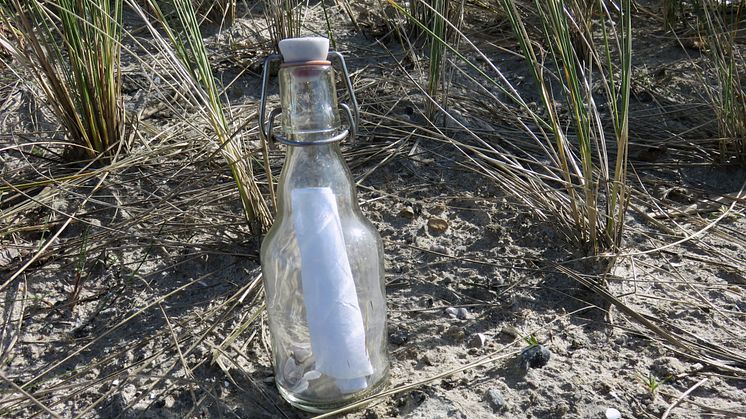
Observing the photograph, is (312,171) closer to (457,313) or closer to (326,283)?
(326,283)

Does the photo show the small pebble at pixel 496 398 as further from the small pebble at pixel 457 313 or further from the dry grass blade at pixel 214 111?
the dry grass blade at pixel 214 111

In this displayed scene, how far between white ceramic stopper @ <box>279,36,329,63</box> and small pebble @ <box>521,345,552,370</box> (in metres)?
0.72

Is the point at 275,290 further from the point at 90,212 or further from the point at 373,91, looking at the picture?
the point at 373,91

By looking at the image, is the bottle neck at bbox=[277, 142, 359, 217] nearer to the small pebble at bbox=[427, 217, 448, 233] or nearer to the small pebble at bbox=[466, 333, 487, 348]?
the small pebble at bbox=[466, 333, 487, 348]

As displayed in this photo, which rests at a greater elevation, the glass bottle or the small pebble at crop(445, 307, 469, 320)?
the glass bottle

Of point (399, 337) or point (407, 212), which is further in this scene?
point (407, 212)

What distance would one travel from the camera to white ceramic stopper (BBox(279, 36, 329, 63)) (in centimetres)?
110

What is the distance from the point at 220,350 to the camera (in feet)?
4.73

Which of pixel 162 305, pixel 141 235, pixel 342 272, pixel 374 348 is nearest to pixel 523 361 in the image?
pixel 374 348

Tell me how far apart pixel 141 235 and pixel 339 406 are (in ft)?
2.59

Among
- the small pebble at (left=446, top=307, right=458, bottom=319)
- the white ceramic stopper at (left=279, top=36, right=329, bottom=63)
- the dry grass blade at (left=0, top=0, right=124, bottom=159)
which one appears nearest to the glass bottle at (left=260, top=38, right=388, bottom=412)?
the white ceramic stopper at (left=279, top=36, right=329, bottom=63)

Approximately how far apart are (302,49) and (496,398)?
0.73m

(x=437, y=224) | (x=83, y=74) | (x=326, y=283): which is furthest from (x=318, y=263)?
(x=83, y=74)

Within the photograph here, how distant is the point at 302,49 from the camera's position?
110 centimetres
